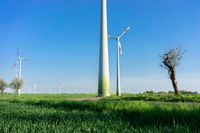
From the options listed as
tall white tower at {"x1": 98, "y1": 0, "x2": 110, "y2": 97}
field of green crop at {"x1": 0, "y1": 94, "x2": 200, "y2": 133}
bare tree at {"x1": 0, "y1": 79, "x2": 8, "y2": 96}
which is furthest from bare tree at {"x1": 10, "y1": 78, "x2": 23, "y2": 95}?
field of green crop at {"x1": 0, "y1": 94, "x2": 200, "y2": 133}

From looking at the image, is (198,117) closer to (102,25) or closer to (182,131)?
(182,131)

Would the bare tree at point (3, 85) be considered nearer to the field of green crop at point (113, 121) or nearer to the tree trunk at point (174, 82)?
the tree trunk at point (174, 82)

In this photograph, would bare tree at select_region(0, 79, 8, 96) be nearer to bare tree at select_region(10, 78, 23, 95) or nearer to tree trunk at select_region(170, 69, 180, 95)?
bare tree at select_region(10, 78, 23, 95)

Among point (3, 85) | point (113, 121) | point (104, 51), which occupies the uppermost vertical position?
point (104, 51)

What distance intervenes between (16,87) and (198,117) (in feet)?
367

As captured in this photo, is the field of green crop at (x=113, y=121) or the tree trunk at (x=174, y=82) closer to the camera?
the field of green crop at (x=113, y=121)

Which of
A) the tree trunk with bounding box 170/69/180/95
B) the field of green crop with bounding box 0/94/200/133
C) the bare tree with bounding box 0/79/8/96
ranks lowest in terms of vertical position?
the field of green crop with bounding box 0/94/200/133

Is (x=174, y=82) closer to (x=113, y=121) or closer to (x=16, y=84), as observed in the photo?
(x=113, y=121)

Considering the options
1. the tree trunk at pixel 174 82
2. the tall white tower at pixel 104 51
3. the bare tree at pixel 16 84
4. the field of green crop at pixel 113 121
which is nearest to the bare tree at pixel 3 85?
the bare tree at pixel 16 84

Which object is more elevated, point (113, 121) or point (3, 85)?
point (3, 85)

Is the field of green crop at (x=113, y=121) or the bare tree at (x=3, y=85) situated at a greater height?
the bare tree at (x=3, y=85)

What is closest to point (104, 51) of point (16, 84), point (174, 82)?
point (174, 82)

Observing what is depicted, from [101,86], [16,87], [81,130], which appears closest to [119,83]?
[101,86]

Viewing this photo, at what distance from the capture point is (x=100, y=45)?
Answer: 5009 centimetres
